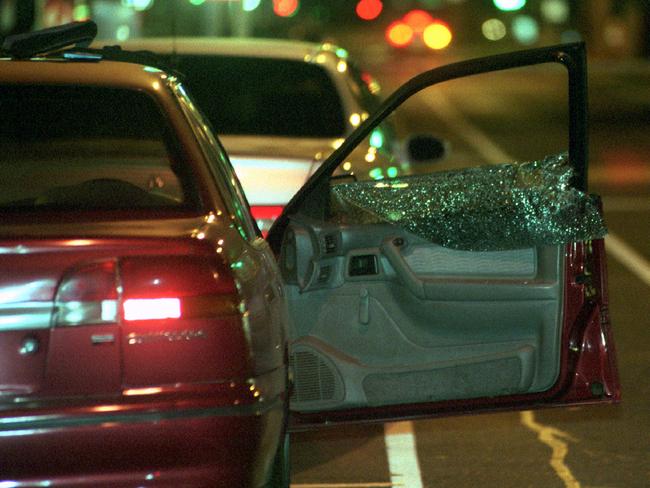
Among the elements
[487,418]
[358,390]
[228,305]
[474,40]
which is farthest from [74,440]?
[474,40]

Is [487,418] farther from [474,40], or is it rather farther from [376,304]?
[474,40]

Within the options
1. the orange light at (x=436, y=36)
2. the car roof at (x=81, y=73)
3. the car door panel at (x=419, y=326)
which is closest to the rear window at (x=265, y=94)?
the car door panel at (x=419, y=326)

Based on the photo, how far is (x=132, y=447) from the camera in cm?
425

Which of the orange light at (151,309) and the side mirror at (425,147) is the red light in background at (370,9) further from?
the orange light at (151,309)

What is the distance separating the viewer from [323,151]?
27.2 ft

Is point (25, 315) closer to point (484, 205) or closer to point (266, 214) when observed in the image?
point (484, 205)

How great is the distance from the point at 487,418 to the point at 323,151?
65.9 inches

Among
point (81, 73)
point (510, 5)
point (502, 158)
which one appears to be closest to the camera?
point (81, 73)

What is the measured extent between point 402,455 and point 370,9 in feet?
202

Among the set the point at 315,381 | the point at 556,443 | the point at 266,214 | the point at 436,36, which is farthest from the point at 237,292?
the point at 436,36

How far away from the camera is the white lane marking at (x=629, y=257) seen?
12249 millimetres

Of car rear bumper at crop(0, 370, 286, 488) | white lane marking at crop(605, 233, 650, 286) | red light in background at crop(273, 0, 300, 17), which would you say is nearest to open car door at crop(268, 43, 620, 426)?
car rear bumper at crop(0, 370, 286, 488)

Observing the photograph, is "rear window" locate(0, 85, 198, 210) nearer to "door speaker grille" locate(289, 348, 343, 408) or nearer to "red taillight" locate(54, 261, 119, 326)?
"red taillight" locate(54, 261, 119, 326)

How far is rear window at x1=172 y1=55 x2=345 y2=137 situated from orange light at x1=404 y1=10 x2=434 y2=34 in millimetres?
46016
